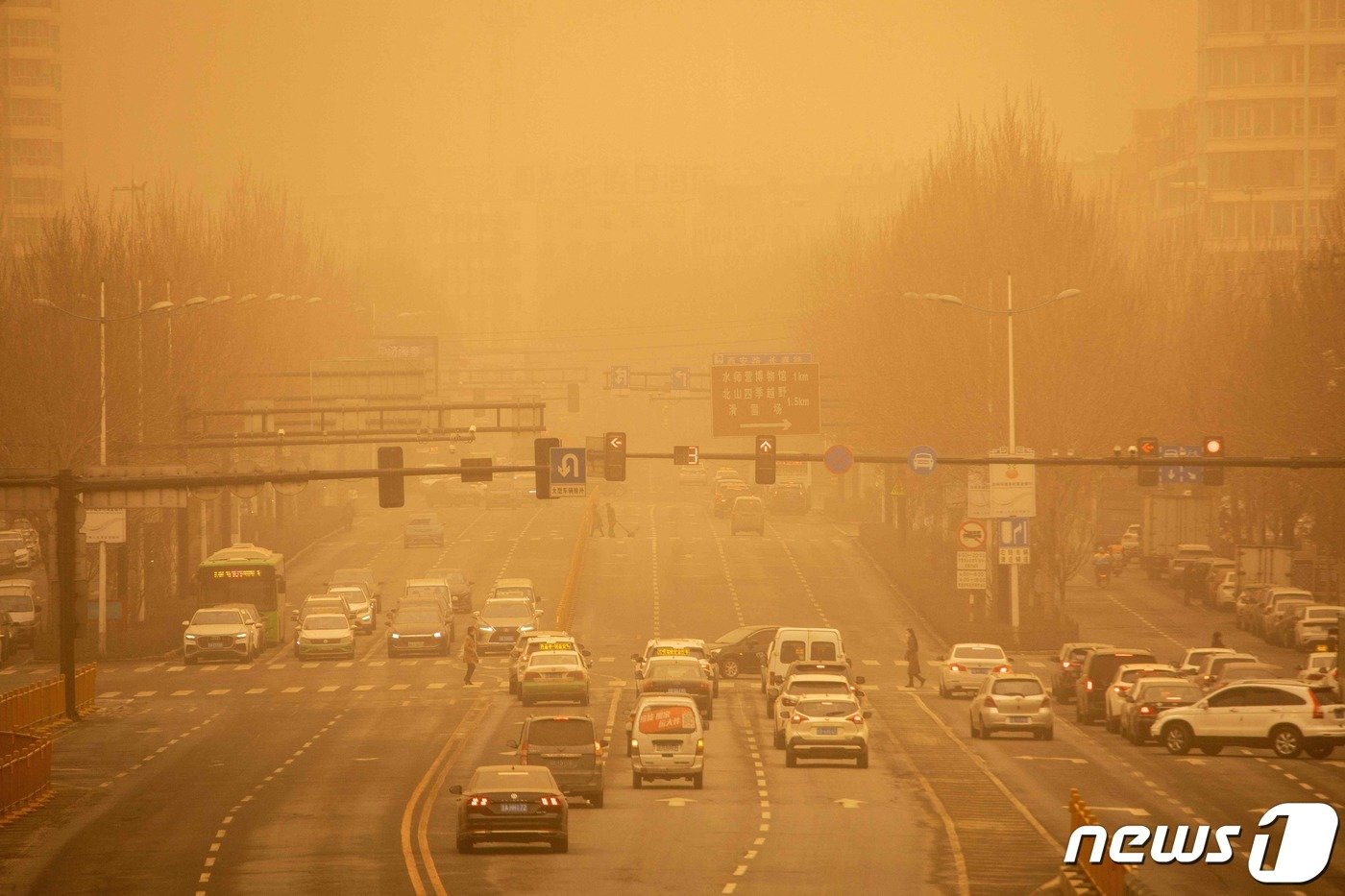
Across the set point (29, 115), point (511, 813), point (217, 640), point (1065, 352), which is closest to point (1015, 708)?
point (511, 813)

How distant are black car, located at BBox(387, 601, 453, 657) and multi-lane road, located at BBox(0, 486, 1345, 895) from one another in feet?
2.46

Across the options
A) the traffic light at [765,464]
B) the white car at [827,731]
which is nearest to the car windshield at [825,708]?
the white car at [827,731]

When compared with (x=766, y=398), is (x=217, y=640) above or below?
below

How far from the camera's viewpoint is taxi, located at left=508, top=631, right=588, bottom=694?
57.1 metres

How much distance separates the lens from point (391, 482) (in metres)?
47.2

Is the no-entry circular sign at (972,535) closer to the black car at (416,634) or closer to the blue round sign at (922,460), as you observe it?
the black car at (416,634)

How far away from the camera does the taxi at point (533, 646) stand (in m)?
57.1

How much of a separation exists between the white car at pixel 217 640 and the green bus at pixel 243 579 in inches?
121

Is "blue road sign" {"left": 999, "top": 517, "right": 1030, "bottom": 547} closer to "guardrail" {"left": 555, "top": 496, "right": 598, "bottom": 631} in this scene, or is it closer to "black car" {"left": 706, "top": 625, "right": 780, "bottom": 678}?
"black car" {"left": 706, "top": 625, "right": 780, "bottom": 678}

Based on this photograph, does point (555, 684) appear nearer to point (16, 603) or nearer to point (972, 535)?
point (972, 535)

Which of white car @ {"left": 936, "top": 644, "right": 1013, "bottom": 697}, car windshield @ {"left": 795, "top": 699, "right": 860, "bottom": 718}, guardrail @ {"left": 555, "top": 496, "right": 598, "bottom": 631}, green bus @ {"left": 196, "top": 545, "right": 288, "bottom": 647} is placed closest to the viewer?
car windshield @ {"left": 795, "top": 699, "right": 860, "bottom": 718}

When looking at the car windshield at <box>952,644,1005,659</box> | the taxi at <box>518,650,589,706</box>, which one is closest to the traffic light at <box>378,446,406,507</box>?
the taxi at <box>518,650,589,706</box>

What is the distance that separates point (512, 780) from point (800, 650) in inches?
986

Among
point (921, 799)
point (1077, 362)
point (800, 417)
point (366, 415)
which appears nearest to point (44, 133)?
point (366, 415)
